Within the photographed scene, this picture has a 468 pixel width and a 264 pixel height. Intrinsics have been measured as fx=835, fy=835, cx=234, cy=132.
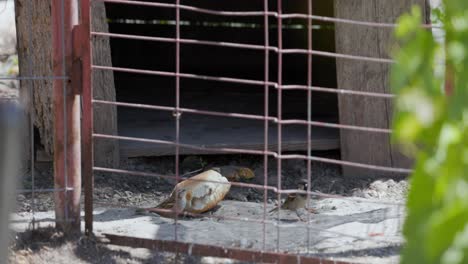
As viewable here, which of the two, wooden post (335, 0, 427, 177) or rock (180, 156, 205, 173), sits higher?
wooden post (335, 0, 427, 177)

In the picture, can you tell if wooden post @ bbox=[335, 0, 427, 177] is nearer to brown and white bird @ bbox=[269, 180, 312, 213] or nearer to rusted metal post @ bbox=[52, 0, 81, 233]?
brown and white bird @ bbox=[269, 180, 312, 213]

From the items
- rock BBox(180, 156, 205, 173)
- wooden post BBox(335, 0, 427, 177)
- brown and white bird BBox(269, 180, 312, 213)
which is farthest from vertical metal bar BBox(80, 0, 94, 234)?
wooden post BBox(335, 0, 427, 177)

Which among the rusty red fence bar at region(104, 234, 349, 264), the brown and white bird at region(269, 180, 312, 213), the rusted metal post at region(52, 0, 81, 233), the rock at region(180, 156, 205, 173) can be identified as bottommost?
the rusty red fence bar at region(104, 234, 349, 264)

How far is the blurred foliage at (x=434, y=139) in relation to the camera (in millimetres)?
1459

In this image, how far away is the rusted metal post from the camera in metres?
4.37

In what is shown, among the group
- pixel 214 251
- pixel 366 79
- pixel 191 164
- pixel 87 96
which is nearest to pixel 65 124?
pixel 87 96

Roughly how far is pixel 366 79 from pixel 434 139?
15.6 feet

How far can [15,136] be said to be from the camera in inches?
52.2

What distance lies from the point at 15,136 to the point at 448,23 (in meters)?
0.88

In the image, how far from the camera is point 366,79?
20.4 feet

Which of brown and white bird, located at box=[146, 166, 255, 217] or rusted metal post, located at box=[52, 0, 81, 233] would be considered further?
brown and white bird, located at box=[146, 166, 255, 217]

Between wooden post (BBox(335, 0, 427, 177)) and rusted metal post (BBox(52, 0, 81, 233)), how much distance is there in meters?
2.42

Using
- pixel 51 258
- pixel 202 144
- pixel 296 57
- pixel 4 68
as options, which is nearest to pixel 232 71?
pixel 296 57

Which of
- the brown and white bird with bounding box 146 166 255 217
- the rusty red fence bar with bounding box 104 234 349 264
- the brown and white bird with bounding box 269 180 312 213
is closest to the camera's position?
the rusty red fence bar with bounding box 104 234 349 264
